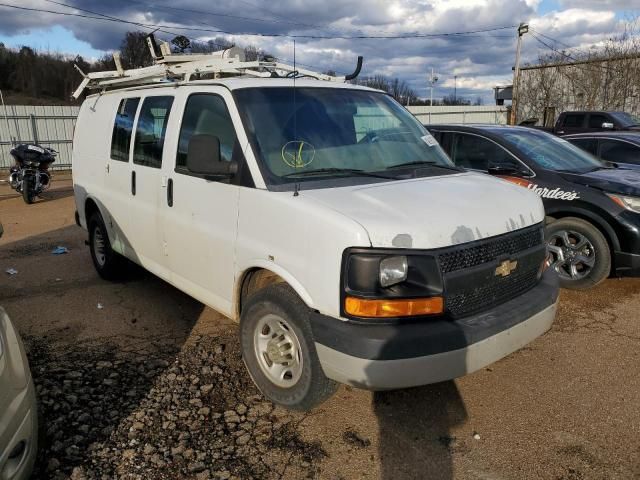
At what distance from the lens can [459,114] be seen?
1115 inches

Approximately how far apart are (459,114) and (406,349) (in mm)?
27641

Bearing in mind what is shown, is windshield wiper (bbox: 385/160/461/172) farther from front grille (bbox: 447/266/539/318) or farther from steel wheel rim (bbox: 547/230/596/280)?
steel wheel rim (bbox: 547/230/596/280)

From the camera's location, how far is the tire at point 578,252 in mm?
5438

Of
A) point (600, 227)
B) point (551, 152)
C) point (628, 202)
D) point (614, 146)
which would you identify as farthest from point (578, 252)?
point (614, 146)

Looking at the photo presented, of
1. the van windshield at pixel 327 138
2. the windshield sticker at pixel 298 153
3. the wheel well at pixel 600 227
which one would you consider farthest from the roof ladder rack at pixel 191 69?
Result: the wheel well at pixel 600 227

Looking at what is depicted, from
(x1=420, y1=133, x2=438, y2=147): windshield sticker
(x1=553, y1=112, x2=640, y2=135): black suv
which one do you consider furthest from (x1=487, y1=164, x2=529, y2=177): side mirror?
(x1=553, y1=112, x2=640, y2=135): black suv

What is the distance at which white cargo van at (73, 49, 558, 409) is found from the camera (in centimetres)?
272

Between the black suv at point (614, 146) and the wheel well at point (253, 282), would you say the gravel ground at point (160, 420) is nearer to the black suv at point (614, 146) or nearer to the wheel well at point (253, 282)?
the wheel well at point (253, 282)

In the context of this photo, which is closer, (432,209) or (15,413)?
(15,413)

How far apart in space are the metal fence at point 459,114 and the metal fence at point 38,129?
15692 millimetres

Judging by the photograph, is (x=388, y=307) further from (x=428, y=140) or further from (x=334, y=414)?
(x=428, y=140)

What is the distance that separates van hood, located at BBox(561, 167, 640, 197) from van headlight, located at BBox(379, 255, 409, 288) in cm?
375

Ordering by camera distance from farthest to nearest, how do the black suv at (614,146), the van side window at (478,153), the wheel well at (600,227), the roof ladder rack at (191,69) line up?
the black suv at (614,146), the van side window at (478,153), the wheel well at (600,227), the roof ladder rack at (191,69)

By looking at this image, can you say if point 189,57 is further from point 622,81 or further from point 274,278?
point 622,81
